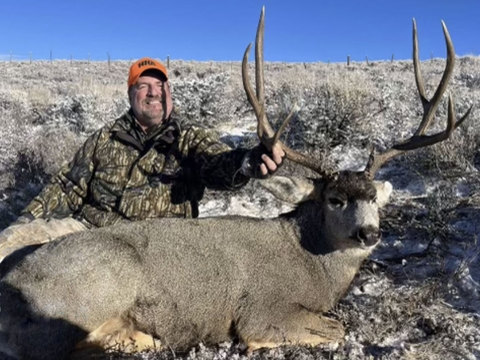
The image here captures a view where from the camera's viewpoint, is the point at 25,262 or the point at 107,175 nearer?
the point at 25,262

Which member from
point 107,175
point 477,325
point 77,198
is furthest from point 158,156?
point 477,325

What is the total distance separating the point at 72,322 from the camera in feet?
12.0

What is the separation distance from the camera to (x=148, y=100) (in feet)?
18.6

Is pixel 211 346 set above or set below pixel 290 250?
below

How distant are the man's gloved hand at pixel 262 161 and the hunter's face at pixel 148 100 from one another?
1462mm

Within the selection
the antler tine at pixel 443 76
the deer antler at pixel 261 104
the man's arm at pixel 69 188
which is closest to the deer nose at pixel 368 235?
the deer antler at pixel 261 104

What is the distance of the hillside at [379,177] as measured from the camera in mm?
4016

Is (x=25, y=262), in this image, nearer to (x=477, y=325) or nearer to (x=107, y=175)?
(x=107, y=175)

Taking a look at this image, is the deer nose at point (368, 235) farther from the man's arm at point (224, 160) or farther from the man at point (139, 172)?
the man at point (139, 172)

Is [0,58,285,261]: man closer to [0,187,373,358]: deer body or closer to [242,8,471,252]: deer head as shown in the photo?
[242,8,471,252]: deer head

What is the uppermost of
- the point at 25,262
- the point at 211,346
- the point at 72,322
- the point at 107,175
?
the point at 107,175

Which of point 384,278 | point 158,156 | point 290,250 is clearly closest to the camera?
point 290,250

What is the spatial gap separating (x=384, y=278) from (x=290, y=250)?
0.98 m

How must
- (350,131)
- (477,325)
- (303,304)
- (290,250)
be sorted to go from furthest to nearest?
(350,131)
(290,250)
(303,304)
(477,325)
